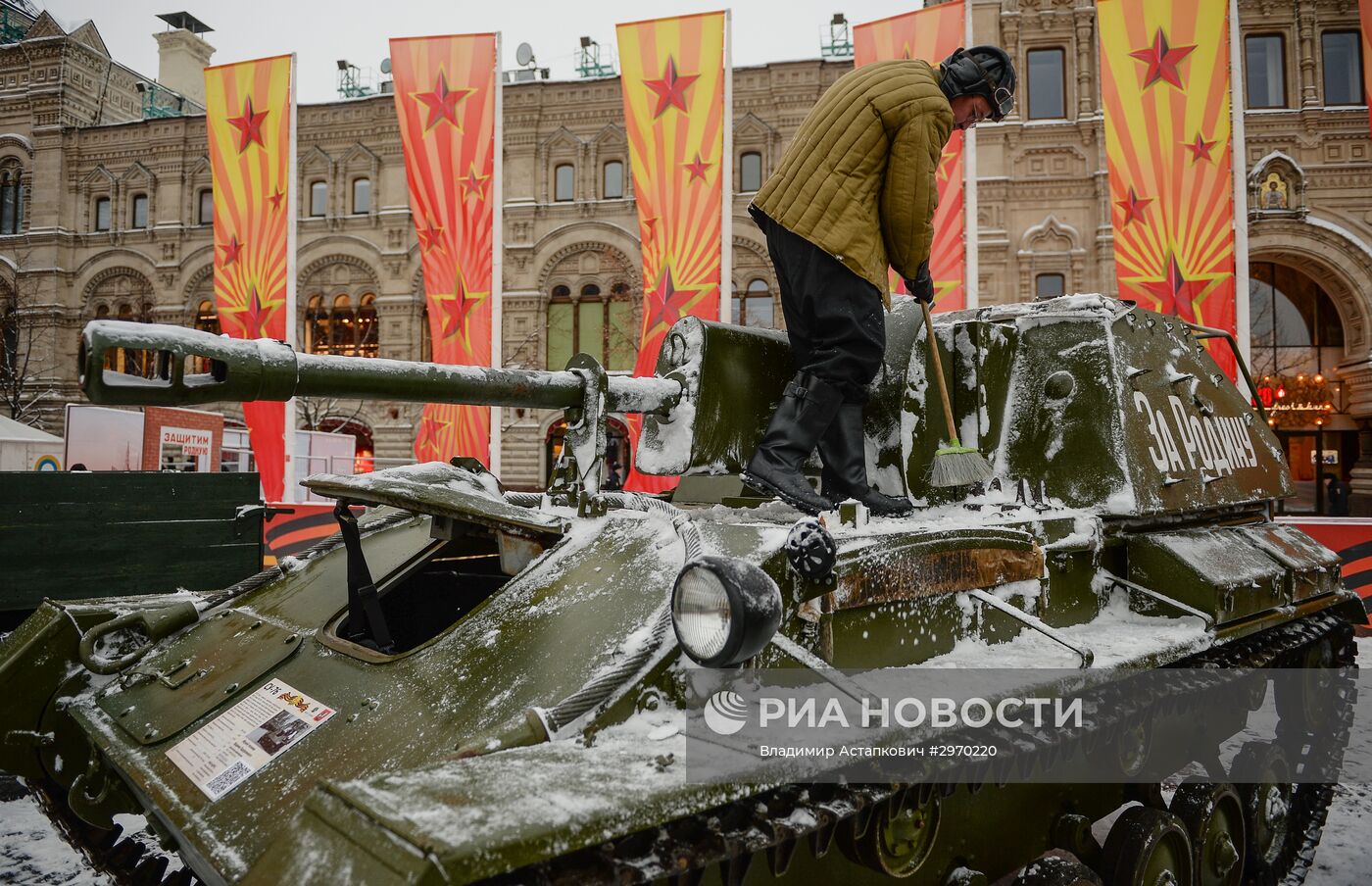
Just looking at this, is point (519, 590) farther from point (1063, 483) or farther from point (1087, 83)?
point (1087, 83)

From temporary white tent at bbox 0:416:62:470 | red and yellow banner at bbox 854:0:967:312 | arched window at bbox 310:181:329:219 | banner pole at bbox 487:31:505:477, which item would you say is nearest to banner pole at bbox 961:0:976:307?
red and yellow banner at bbox 854:0:967:312

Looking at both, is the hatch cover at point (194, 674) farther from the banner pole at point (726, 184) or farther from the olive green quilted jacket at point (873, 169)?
the banner pole at point (726, 184)

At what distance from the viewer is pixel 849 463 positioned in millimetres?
3484

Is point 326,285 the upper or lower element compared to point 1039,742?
upper

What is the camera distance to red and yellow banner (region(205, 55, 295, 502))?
45.7 feet

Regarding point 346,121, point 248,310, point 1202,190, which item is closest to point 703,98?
point 1202,190

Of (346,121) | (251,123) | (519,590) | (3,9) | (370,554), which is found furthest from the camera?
(3,9)

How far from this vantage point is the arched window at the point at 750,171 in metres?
24.7

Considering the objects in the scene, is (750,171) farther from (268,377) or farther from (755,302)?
(268,377)

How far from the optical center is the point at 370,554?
3.82 metres

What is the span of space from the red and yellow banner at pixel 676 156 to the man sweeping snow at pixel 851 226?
30.5 feet

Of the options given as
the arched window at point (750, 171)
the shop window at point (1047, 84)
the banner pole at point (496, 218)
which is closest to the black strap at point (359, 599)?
the banner pole at point (496, 218)

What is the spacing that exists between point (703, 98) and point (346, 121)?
16839 mm

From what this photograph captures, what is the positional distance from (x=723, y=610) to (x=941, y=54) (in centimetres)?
1185
